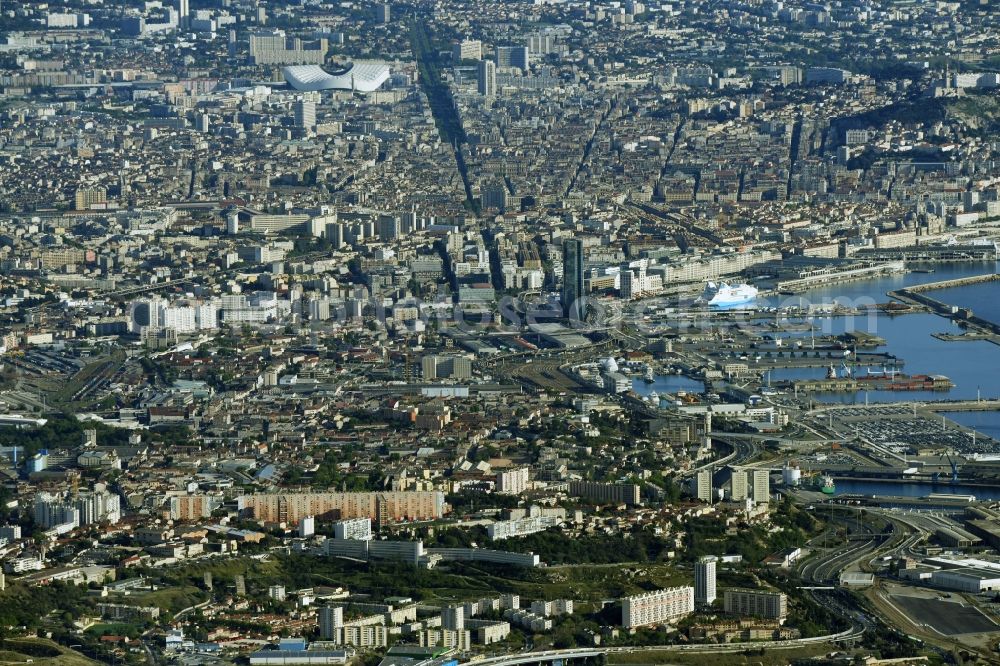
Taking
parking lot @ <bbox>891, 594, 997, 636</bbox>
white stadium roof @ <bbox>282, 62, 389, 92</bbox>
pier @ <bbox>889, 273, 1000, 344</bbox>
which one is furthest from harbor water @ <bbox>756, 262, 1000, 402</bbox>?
white stadium roof @ <bbox>282, 62, 389, 92</bbox>

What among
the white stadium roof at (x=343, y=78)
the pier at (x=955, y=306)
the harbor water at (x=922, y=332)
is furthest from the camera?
the white stadium roof at (x=343, y=78)

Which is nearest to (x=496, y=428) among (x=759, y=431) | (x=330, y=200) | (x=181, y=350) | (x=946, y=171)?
(x=759, y=431)

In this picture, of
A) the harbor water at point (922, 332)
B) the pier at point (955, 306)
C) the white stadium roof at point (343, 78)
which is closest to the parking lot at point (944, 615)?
the harbor water at point (922, 332)

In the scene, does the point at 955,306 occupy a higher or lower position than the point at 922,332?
higher

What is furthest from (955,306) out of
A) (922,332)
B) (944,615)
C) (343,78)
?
(343,78)

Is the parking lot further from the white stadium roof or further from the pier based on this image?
the white stadium roof

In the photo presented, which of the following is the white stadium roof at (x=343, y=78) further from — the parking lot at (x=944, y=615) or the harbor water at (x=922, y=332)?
the parking lot at (x=944, y=615)

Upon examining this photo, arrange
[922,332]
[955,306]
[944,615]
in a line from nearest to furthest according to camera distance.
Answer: [944,615] < [922,332] < [955,306]

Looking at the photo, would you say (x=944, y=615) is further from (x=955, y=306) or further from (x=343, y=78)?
(x=343, y=78)

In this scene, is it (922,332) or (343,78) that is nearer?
(922,332)

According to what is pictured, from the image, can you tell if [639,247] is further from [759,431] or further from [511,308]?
[759,431]

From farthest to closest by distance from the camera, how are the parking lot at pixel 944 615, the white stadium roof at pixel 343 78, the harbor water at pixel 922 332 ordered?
the white stadium roof at pixel 343 78 < the harbor water at pixel 922 332 < the parking lot at pixel 944 615
